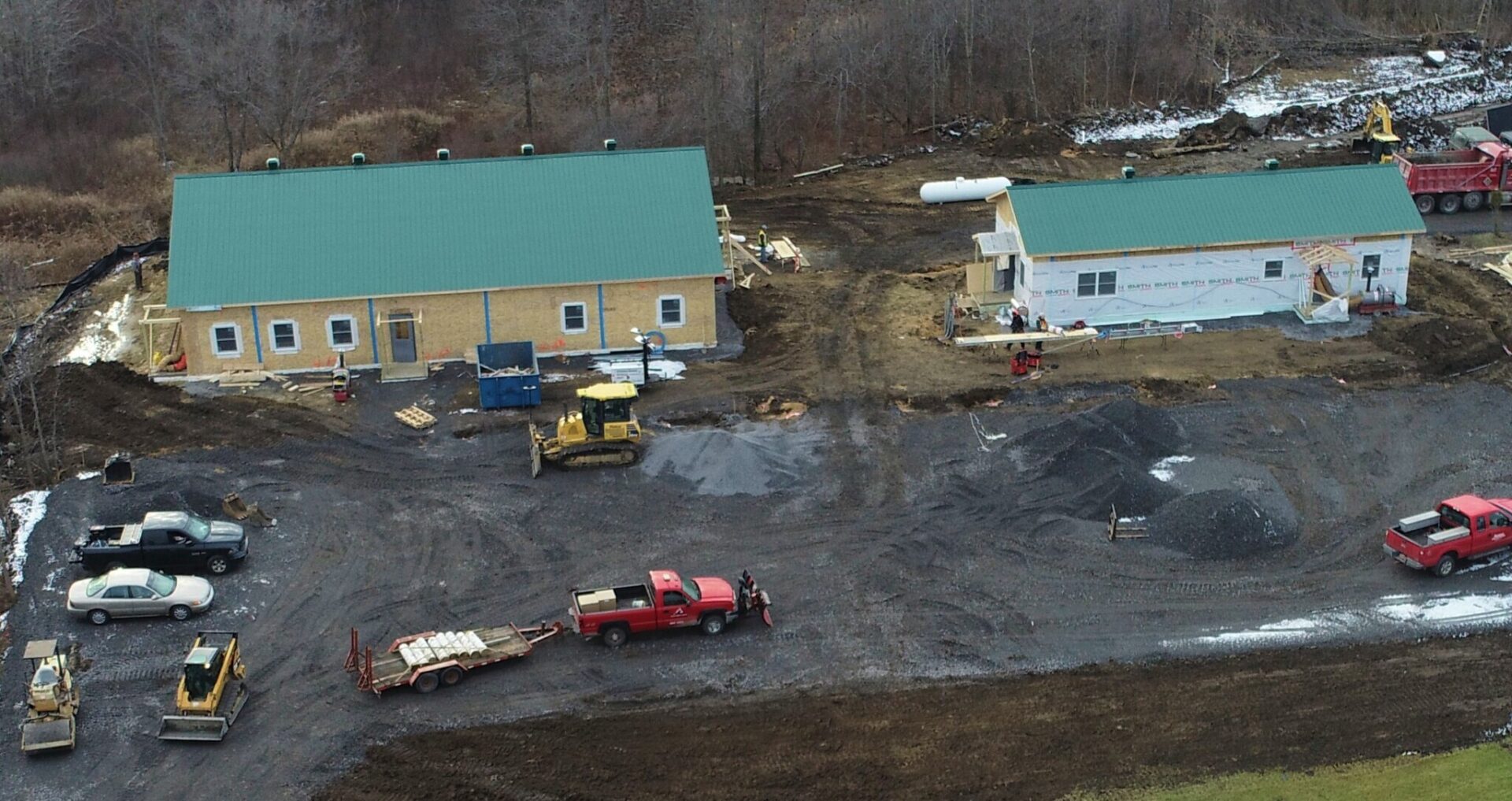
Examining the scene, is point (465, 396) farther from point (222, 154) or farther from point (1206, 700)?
point (222, 154)

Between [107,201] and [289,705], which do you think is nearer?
[289,705]

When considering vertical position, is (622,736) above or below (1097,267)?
below

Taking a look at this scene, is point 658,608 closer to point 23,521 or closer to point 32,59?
point 23,521

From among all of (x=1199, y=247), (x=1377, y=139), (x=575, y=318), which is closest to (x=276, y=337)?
(x=575, y=318)

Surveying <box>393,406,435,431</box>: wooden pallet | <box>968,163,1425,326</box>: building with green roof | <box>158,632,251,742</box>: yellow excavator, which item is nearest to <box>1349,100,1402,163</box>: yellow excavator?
<box>968,163,1425,326</box>: building with green roof

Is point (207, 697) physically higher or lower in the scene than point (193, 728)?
higher

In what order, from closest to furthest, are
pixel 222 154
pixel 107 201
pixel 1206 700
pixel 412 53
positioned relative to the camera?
pixel 1206 700 < pixel 107 201 < pixel 222 154 < pixel 412 53

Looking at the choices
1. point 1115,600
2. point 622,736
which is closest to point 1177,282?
point 1115,600
